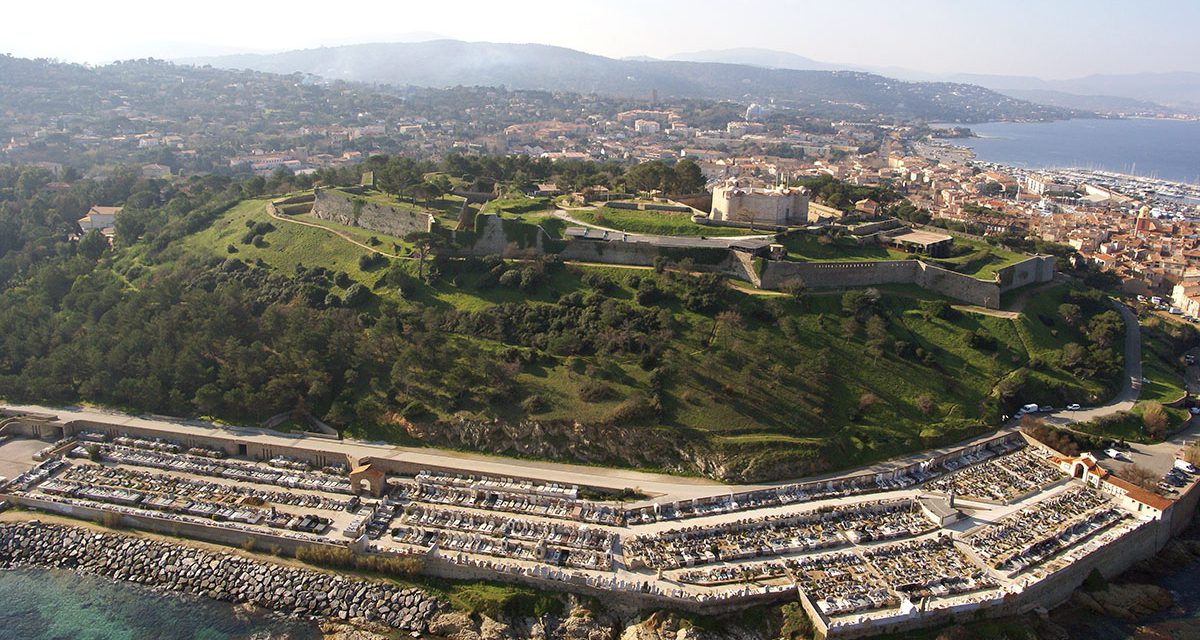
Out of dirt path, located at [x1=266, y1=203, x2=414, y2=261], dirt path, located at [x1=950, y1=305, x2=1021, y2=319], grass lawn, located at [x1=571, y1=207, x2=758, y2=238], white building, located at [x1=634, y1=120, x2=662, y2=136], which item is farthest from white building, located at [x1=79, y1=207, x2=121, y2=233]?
white building, located at [x1=634, y1=120, x2=662, y2=136]

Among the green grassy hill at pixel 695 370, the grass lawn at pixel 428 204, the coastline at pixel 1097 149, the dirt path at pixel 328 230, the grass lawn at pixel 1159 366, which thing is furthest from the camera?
the coastline at pixel 1097 149

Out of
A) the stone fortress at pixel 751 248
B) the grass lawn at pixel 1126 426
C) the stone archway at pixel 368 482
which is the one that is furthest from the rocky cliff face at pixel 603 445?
the grass lawn at pixel 1126 426

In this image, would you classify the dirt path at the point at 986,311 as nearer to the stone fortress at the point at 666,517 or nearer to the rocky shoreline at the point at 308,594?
the stone fortress at the point at 666,517

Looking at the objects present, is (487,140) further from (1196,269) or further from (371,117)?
(1196,269)

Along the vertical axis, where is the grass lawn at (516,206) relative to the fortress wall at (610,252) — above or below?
above

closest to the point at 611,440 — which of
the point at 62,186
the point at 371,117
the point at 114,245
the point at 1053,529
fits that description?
the point at 1053,529

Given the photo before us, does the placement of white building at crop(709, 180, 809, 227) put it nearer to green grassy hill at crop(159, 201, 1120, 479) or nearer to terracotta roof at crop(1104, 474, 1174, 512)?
green grassy hill at crop(159, 201, 1120, 479)
